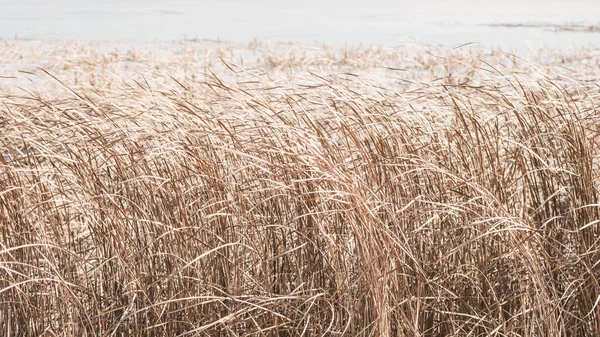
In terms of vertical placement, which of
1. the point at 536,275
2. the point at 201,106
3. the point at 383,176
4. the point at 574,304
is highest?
the point at 201,106

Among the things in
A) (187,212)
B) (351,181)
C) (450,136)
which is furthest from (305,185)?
(450,136)

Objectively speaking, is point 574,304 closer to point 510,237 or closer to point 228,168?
point 510,237

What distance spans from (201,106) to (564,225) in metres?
1.43

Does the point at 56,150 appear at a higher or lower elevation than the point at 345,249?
higher

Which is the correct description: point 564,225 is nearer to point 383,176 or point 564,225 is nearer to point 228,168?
point 383,176

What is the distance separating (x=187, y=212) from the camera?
2502mm

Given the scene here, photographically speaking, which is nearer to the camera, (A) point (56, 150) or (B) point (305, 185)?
(B) point (305, 185)

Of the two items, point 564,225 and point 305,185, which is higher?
point 305,185

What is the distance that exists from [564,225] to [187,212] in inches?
53.0

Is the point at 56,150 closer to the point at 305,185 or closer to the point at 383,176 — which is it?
the point at 305,185

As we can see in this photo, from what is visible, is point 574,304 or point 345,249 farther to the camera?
point 574,304

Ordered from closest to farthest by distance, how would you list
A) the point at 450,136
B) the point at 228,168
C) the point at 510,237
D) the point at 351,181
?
the point at 351,181
the point at 510,237
the point at 228,168
the point at 450,136

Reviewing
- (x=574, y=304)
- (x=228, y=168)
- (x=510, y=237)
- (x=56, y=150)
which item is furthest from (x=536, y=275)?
(x=56, y=150)

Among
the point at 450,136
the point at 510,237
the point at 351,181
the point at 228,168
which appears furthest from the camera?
the point at 450,136
